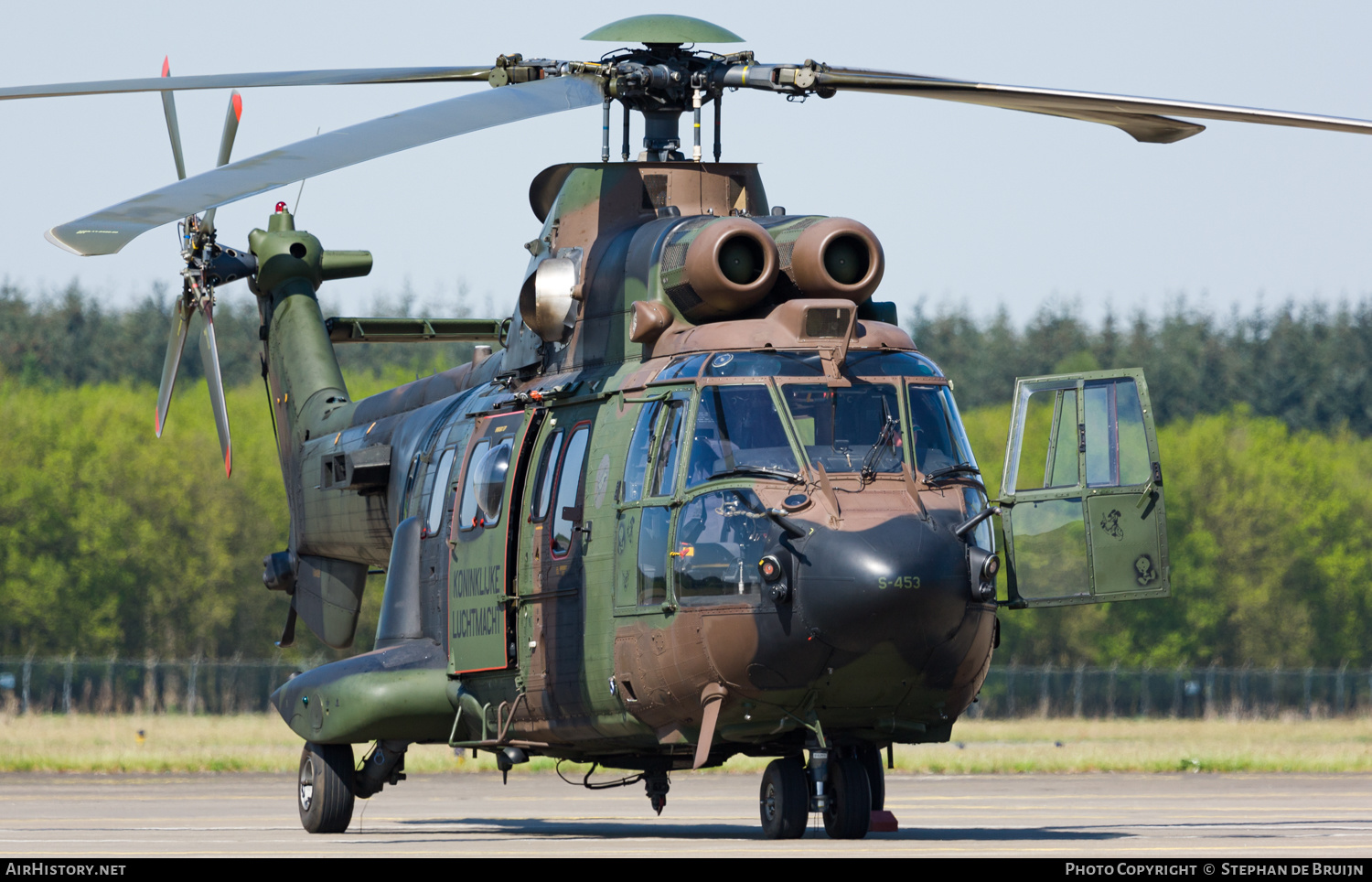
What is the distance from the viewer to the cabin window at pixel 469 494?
14523 millimetres

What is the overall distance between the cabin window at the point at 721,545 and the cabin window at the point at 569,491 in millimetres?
1419

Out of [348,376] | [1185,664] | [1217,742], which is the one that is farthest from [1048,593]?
[348,376]

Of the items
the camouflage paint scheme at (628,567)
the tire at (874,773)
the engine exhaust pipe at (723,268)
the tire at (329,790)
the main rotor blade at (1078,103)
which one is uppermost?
the main rotor blade at (1078,103)

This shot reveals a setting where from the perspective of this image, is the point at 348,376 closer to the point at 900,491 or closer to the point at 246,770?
the point at 246,770

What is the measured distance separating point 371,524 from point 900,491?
666 cm

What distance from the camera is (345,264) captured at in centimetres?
2094

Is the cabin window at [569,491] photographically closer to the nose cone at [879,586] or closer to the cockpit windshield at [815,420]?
the cockpit windshield at [815,420]

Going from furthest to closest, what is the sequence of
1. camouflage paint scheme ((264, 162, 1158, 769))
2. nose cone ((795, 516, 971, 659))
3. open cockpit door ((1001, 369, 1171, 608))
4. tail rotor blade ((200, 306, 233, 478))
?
tail rotor blade ((200, 306, 233, 478)) < open cockpit door ((1001, 369, 1171, 608)) < camouflage paint scheme ((264, 162, 1158, 769)) < nose cone ((795, 516, 971, 659))

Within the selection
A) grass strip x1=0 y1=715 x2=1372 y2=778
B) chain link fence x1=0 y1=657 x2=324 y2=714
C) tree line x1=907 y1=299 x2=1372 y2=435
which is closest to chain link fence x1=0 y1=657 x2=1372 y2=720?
chain link fence x1=0 y1=657 x2=324 y2=714

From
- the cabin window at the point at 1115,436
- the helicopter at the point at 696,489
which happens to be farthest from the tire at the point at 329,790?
the cabin window at the point at 1115,436

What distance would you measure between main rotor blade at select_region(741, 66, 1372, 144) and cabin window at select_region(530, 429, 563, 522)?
2.82 m

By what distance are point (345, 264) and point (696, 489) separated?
9.90m

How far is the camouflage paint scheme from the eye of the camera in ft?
Result: 38.2

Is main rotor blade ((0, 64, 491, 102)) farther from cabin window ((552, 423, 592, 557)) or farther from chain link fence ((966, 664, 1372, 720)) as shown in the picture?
chain link fence ((966, 664, 1372, 720))
